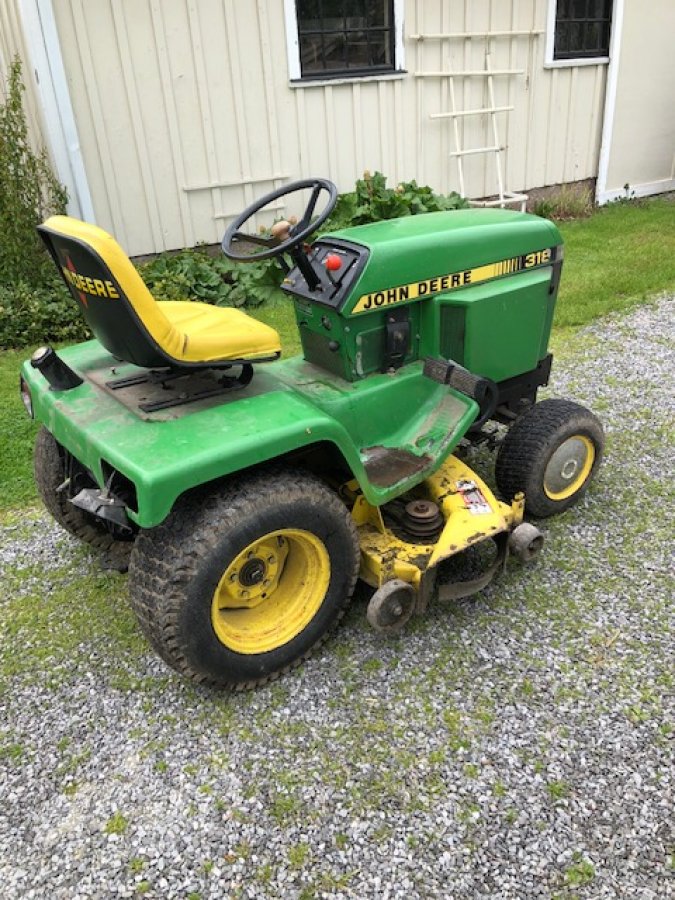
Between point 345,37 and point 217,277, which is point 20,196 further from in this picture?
point 345,37

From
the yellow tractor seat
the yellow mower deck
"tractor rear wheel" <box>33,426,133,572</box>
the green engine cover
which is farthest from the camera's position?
"tractor rear wheel" <box>33,426,133,572</box>

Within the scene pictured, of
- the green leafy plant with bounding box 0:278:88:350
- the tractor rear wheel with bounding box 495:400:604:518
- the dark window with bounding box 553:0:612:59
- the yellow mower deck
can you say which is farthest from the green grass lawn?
the tractor rear wheel with bounding box 495:400:604:518

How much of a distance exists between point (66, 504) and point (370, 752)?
1582mm

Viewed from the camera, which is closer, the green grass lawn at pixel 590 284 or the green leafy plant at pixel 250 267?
the green grass lawn at pixel 590 284

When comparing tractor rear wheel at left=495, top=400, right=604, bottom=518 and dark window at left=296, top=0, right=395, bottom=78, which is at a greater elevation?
dark window at left=296, top=0, right=395, bottom=78

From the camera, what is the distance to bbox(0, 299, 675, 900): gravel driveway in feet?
6.10

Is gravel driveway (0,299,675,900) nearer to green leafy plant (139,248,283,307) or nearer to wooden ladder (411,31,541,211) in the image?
green leafy plant (139,248,283,307)

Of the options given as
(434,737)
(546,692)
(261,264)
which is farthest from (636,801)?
(261,264)

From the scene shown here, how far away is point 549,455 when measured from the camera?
303cm

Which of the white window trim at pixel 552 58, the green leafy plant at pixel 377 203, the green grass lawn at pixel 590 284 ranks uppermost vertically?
the white window trim at pixel 552 58

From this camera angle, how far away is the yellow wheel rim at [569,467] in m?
3.09

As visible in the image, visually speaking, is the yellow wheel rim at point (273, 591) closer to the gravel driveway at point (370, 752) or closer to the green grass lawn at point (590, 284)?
the gravel driveway at point (370, 752)

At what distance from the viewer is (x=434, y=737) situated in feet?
7.23

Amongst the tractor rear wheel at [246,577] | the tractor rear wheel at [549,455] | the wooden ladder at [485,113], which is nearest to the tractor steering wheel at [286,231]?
the tractor rear wheel at [246,577]
